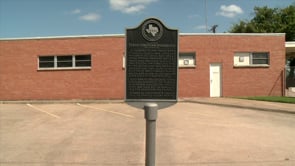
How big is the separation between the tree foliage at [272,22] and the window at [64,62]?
30.7 m

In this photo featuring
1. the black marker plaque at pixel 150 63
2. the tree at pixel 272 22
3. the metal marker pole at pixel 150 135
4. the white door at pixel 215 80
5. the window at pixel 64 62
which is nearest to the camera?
the metal marker pole at pixel 150 135

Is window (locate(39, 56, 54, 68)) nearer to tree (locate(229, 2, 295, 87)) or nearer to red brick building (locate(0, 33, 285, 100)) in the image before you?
red brick building (locate(0, 33, 285, 100))

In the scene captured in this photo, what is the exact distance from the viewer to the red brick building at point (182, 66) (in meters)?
26.5

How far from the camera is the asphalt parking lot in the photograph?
844cm

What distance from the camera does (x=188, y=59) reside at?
26672 mm

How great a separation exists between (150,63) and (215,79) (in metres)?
21.2

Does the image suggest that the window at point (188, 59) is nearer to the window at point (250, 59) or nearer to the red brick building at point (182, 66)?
the red brick building at point (182, 66)

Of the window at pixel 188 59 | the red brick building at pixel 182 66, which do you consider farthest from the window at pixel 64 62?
the window at pixel 188 59

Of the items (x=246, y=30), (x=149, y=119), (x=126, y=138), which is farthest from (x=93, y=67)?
(x=246, y=30)

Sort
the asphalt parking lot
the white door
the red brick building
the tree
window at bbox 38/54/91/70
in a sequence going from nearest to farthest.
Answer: the asphalt parking lot → the red brick building → the white door → window at bbox 38/54/91/70 → the tree

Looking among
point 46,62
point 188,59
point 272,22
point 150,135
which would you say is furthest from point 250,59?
point 272,22

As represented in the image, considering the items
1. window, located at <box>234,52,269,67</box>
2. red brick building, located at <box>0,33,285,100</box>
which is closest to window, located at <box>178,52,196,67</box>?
red brick building, located at <box>0,33,285,100</box>

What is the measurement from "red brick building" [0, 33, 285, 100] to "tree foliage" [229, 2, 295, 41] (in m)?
26.0

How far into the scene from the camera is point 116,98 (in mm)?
26859
